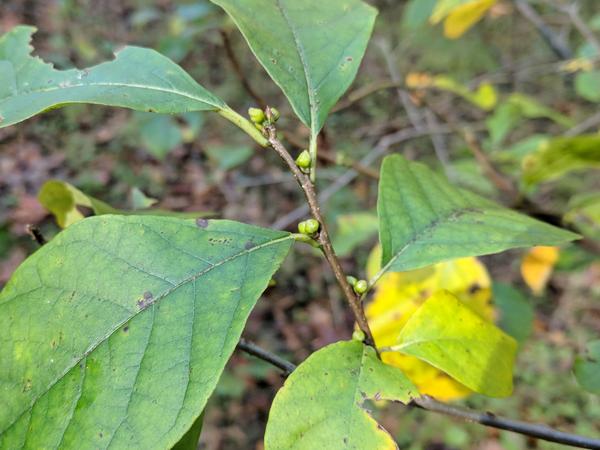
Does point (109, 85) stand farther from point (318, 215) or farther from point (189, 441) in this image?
point (189, 441)

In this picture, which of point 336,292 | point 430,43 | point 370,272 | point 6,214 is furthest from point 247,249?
point 430,43

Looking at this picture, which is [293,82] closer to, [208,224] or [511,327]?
[208,224]

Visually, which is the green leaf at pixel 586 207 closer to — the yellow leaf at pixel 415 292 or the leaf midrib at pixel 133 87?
the yellow leaf at pixel 415 292

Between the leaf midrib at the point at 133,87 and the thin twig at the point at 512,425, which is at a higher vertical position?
the leaf midrib at the point at 133,87

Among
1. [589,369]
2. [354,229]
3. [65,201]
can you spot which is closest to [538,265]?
[354,229]

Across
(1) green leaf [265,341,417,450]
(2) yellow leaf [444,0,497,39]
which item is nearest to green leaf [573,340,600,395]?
(1) green leaf [265,341,417,450]

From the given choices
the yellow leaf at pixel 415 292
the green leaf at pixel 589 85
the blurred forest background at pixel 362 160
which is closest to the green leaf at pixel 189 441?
the yellow leaf at pixel 415 292
